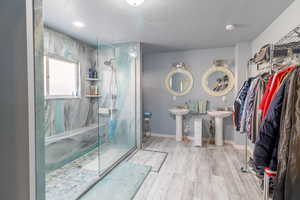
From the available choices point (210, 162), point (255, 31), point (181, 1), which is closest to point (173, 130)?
point (210, 162)

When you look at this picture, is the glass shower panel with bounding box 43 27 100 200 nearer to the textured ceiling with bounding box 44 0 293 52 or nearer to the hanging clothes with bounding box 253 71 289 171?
the textured ceiling with bounding box 44 0 293 52

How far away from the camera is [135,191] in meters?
1.83

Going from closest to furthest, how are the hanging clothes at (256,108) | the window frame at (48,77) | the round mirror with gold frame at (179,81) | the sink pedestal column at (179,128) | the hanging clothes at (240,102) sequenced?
the hanging clothes at (256,108) → the hanging clothes at (240,102) → the window frame at (48,77) → the sink pedestal column at (179,128) → the round mirror with gold frame at (179,81)

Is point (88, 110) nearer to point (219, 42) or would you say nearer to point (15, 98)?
point (15, 98)

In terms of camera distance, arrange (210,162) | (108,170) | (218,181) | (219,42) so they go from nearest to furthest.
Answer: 1. (218,181)
2. (108,170)
3. (210,162)
4. (219,42)

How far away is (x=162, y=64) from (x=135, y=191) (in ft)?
10.6

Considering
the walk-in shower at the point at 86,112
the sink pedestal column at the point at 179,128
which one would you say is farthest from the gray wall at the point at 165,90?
the walk-in shower at the point at 86,112

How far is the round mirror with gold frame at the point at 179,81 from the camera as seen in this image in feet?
12.6

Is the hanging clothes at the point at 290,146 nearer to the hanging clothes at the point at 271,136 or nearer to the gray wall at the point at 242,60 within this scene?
the hanging clothes at the point at 271,136

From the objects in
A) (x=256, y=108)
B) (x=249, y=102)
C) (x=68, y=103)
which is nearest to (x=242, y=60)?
(x=249, y=102)

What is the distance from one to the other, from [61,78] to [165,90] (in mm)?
2599

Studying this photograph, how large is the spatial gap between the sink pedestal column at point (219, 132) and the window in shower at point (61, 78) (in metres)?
3.37

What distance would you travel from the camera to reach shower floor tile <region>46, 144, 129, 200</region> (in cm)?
179

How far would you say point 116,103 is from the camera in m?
2.84
